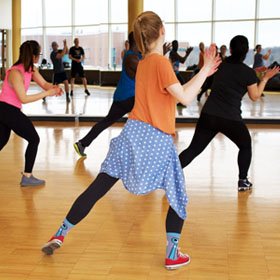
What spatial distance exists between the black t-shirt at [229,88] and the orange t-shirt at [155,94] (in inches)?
→ 62.2

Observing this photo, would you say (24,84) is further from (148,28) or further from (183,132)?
(183,132)

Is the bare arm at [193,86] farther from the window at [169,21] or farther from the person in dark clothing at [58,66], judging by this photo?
the window at [169,21]

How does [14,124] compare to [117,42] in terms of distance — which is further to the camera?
[117,42]

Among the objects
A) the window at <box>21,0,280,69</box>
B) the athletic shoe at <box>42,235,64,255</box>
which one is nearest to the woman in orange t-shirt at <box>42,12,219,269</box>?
the athletic shoe at <box>42,235,64,255</box>

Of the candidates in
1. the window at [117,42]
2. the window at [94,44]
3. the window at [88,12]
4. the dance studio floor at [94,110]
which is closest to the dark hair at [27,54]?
the dance studio floor at [94,110]

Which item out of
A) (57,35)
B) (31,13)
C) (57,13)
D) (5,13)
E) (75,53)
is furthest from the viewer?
(57,35)

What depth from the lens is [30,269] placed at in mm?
2795

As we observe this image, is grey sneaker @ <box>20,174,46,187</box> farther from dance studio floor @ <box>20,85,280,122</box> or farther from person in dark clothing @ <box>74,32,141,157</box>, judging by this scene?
dance studio floor @ <box>20,85,280,122</box>

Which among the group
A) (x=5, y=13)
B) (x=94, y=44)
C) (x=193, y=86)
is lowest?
(x=193, y=86)

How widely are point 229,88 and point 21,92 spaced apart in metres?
1.66

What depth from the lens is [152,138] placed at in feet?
8.73

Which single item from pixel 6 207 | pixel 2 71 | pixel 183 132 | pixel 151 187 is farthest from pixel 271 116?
pixel 2 71

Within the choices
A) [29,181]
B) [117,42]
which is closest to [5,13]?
[117,42]

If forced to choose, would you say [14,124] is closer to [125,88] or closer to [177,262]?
[125,88]
